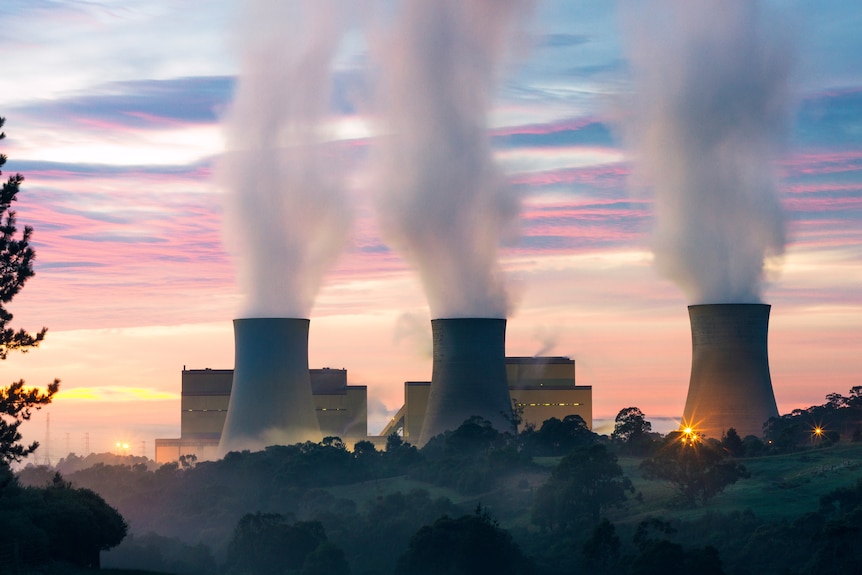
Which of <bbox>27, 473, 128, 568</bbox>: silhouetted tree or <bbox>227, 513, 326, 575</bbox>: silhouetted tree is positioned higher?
<bbox>27, 473, 128, 568</bbox>: silhouetted tree

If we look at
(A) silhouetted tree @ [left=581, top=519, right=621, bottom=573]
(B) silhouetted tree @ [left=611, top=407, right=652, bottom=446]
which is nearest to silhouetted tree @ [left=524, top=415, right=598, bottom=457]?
(B) silhouetted tree @ [left=611, top=407, right=652, bottom=446]

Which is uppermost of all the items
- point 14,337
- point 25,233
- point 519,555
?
point 25,233

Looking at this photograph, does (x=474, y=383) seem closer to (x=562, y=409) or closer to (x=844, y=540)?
(x=844, y=540)

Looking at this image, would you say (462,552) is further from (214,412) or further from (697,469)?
(214,412)

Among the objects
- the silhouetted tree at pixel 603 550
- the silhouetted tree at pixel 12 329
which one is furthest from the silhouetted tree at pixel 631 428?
the silhouetted tree at pixel 12 329

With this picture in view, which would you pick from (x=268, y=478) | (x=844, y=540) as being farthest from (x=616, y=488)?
(x=268, y=478)

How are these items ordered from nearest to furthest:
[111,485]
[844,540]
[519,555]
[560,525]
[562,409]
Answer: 1. [844,540]
2. [519,555]
3. [560,525]
4. [111,485]
5. [562,409]

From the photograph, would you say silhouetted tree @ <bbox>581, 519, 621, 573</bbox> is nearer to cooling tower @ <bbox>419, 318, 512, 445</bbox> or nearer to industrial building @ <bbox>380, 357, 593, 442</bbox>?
cooling tower @ <bbox>419, 318, 512, 445</bbox>
